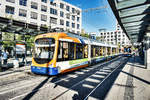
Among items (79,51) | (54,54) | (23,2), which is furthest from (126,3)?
(23,2)

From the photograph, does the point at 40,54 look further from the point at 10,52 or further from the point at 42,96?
the point at 10,52

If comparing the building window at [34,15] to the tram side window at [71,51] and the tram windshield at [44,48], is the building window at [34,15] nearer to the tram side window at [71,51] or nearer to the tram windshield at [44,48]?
the tram windshield at [44,48]

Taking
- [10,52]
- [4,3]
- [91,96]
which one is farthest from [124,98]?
[4,3]

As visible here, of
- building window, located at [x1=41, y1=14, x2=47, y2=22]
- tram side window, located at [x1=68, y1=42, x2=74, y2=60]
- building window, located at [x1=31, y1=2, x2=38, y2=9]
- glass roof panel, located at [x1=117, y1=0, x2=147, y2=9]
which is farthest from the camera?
building window, located at [x1=41, y1=14, x2=47, y2=22]

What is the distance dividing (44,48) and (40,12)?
28.6 m

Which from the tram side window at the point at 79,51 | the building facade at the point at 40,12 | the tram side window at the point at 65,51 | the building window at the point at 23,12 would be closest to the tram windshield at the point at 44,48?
the tram side window at the point at 65,51

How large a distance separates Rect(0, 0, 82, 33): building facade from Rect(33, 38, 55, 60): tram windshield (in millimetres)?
15195

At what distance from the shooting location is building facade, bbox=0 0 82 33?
2595cm

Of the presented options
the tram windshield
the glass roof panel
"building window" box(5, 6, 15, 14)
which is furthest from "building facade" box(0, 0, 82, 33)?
the glass roof panel

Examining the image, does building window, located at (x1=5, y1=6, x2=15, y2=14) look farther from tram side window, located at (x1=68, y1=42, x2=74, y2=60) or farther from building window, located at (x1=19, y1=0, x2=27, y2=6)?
tram side window, located at (x1=68, y1=42, x2=74, y2=60)

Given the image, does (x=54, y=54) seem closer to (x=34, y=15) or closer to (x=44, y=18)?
(x=34, y=15)

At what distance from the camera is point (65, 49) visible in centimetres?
727

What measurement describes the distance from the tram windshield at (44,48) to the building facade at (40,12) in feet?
49.9

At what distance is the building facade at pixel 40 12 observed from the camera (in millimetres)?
25953
